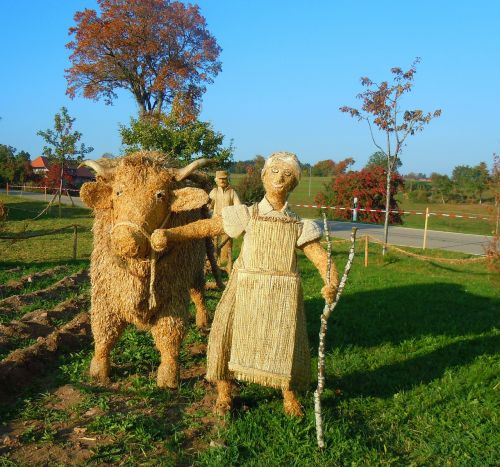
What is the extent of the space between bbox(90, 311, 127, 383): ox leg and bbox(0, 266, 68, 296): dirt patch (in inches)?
151

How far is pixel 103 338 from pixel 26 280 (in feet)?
15.1

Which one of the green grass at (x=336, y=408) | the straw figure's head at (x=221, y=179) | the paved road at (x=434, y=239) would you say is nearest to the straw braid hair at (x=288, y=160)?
the green grass at (x=336, y=408)

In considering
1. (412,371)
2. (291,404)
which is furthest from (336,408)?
(412,371)

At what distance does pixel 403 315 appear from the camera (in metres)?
6.91

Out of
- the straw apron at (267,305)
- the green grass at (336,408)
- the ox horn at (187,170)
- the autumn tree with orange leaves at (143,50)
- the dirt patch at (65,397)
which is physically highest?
the autumn tree with orange leaves at (143,50)

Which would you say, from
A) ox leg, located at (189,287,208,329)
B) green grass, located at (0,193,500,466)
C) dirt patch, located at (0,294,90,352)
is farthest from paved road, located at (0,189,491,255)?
dirt patch, located at (0,294,90,352)

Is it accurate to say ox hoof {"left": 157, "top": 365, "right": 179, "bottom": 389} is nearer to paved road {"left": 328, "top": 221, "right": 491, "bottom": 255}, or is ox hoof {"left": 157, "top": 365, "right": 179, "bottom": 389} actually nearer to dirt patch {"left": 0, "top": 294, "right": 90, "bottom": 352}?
dirt patch {"left": 0, "top": 294, "right": 90, "bottom": 352}

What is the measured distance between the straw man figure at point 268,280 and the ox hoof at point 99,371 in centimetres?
134

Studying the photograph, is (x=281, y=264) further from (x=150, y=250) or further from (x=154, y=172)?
(x=154, y=172)

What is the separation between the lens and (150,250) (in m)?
3.75

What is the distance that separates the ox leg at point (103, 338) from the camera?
4199 millimetres

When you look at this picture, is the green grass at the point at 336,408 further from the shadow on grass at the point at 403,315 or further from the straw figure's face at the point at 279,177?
the straw figure's face at the point at 279,177

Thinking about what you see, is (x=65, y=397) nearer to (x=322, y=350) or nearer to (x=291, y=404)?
(x=291, y=404)

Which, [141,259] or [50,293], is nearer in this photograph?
[141,259]
